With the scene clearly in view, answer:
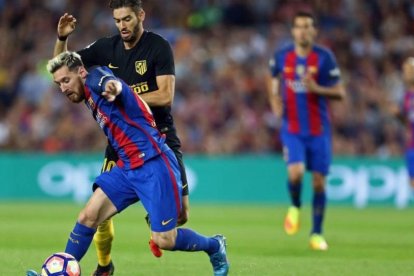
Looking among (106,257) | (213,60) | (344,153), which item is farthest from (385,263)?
(213,60)

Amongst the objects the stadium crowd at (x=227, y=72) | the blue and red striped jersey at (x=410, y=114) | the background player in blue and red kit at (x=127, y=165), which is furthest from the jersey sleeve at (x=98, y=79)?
the stadium crowd at (x=227, y=72)

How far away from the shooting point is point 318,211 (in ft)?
37.5

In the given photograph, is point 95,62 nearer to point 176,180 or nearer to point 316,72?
point 176,180

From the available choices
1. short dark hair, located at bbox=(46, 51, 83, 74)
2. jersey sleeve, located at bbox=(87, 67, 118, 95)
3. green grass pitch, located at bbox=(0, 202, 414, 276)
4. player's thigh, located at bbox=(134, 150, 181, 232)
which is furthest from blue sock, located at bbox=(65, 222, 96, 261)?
short dark hair, located at bbox=(46, 51, 83, 74)

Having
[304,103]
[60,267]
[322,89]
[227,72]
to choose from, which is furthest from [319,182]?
[227,72]

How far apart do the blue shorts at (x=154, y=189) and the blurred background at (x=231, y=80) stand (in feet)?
37.7

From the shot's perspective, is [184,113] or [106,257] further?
[184,113]

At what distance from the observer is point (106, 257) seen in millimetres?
8391

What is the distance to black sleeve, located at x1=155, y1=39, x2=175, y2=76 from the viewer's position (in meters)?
8.41

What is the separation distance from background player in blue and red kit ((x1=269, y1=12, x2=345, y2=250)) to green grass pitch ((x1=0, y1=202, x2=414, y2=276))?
2.32ft

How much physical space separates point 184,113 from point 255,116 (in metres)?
1.40

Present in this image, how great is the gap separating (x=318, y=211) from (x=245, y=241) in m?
1.13

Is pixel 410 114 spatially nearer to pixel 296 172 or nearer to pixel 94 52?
pixel 296 172

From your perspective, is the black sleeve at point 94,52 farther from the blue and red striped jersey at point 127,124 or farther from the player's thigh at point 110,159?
the blue and red striped jersey at point 127,124
